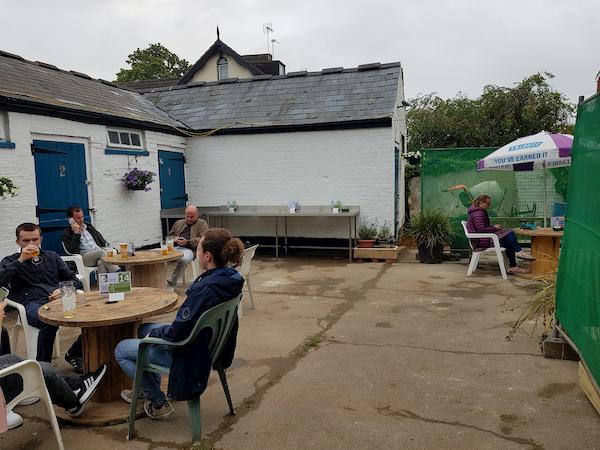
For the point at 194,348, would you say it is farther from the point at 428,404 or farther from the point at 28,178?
the point at 28,178

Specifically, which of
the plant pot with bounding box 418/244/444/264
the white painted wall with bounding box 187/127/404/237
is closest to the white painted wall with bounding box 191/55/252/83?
Result: the white painted wall with bounding box 187/127/404/237

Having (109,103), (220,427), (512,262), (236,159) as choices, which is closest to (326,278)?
(512,262)

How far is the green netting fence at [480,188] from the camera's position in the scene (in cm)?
891

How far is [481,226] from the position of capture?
24.5ft

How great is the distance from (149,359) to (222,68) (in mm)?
20930

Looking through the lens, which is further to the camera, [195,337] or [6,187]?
[6,187]

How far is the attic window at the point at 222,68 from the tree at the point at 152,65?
8.67 metres

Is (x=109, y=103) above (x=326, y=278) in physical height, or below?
above

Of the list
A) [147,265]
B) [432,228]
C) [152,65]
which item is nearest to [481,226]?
[432,228]

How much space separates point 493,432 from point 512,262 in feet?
17.8

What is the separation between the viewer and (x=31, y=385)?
8.45 feet

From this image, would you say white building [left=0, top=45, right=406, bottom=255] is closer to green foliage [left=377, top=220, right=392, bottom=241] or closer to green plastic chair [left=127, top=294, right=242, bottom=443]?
green foliage [left=377, top=220, right=392, bottom=241]

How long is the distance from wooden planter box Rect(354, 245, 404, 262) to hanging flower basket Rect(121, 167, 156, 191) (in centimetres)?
407

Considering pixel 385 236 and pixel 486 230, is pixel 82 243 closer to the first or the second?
pixel 385 236
